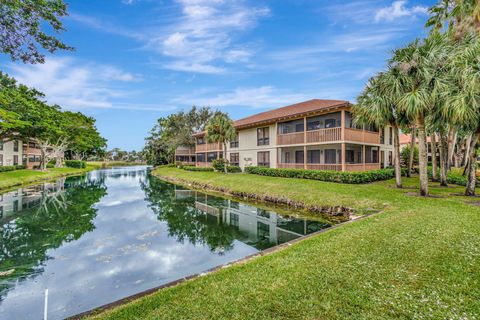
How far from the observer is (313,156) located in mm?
23016

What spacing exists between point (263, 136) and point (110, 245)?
20.5m

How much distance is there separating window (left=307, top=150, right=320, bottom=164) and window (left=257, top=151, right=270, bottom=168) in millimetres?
4570

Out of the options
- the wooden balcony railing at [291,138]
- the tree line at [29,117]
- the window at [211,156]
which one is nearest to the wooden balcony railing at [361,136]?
the wooden balcony railing at [291,138]

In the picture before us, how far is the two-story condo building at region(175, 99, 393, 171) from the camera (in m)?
19.2

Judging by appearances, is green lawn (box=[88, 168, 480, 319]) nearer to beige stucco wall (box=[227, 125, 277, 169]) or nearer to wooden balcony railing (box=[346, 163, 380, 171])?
wooden balcony railing (box=[346, 163, 380, 171])

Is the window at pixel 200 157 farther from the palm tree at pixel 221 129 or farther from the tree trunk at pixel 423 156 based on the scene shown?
the tree trunk at pixel 423 156

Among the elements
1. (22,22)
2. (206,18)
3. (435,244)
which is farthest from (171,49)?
(435,244)

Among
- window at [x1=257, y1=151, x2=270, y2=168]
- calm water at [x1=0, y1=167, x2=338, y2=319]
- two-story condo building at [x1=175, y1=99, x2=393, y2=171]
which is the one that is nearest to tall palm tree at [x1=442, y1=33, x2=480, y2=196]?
two-story condo building at [x1=175, y1=99, x2=393, y2=171]

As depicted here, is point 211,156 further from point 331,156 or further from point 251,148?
point 331,156

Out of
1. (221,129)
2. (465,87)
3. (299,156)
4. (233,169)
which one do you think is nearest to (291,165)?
(299,156)

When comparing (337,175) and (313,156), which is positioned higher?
(313,156)

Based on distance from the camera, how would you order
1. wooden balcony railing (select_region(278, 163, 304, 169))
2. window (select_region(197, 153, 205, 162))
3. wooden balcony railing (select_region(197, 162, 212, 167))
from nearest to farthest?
wooden balcony railing (select_region(278, 163, 304, 169))
wooden balcony railing (select_region(197, 162, 212, 167))
window (select_region(197, 153, 205, 162))

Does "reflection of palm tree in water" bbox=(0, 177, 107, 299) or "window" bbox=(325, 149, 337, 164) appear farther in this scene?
"window" bbox=(325, 149, 337, 164)

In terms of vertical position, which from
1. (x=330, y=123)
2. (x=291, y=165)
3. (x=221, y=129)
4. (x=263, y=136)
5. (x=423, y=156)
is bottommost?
(x=291, y=165)
